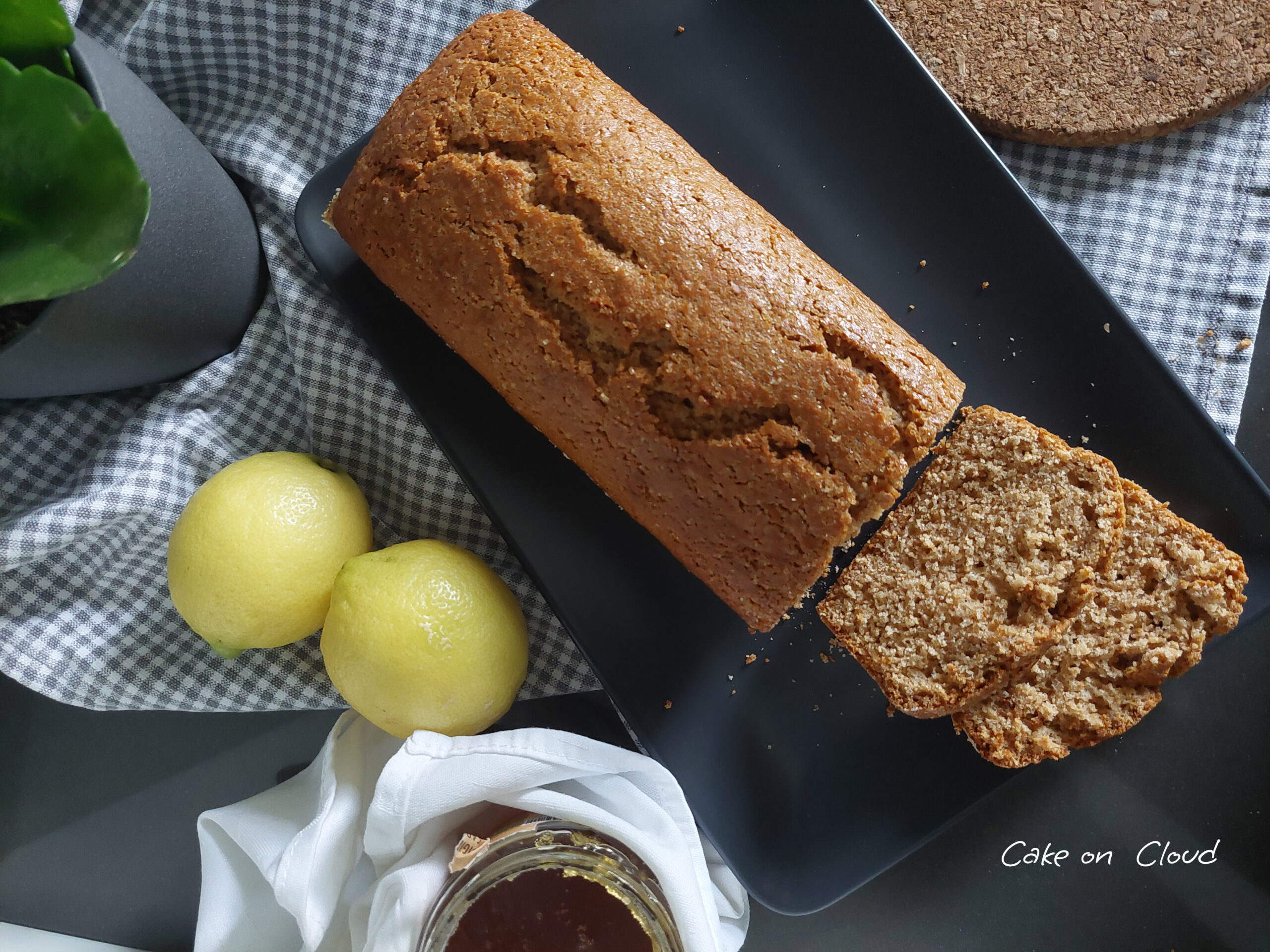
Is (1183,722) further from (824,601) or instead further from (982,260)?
(982,260)

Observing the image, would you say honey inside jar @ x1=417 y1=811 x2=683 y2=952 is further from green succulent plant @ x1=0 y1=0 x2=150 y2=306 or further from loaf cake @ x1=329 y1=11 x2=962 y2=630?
green succulent plant @ x1=0 y1=0 x2=150 y2=306

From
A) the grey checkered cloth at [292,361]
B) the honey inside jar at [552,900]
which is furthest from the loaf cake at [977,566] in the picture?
the honey inside jar at [552,900]

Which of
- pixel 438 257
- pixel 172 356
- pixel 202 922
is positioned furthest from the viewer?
pixel 202 922

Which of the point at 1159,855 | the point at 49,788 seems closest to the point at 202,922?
the point at 49,788

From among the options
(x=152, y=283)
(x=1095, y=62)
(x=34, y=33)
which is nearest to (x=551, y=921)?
(x=152, y=283)

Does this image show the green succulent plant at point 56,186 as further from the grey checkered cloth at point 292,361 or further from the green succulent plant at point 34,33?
the grey checkered cloth at point 292,361

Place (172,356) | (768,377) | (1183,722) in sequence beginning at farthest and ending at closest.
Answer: (1183,722) < (172,356) < (768,377)

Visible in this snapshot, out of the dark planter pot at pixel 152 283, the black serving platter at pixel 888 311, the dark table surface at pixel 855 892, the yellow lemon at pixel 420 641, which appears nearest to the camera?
the dark planter pot at pixel 152 283
